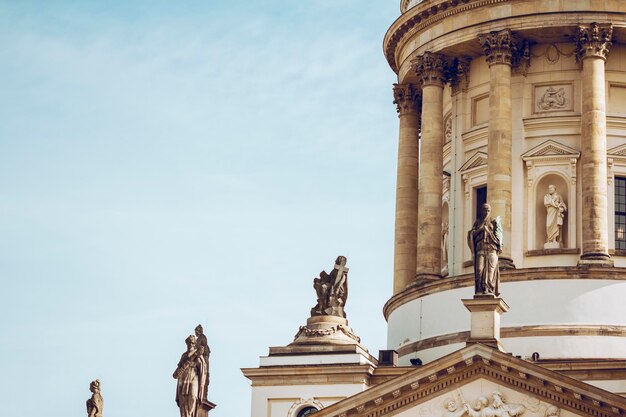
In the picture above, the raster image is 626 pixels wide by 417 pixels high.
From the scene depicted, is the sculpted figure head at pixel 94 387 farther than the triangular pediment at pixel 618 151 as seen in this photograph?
No

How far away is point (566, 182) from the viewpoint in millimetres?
64562

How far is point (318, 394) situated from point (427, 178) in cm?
1053

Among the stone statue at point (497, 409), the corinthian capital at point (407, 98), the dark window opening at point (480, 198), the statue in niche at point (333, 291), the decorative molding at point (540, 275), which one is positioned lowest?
the stone statue at point (497, 409)

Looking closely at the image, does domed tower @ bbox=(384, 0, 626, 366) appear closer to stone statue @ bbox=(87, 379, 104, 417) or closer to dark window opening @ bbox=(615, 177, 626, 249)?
dark window opening @ bbox=(615, 177, 626, 249)

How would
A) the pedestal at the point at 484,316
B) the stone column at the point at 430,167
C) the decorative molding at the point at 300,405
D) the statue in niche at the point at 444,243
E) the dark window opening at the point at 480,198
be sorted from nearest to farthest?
the pedestal at the point at 484,316
the decorative molding at the point at 300,405
the stone column at the point at 430,167
the dark window opening at the point at 480,198
the statue in niche at the point at 444,243

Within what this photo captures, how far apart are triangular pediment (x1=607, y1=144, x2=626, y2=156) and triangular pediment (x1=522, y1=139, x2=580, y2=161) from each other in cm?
127

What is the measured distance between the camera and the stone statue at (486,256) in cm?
5512

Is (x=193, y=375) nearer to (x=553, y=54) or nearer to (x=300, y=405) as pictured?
(x=300, y=405)

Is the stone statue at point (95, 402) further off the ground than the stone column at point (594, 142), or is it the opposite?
the stone column at point (594, 142)

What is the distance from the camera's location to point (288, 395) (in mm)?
60031

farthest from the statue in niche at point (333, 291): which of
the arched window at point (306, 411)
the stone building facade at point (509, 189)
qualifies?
the arched window at point (306, 411)

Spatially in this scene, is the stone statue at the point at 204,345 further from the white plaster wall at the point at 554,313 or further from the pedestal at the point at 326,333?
the white plaster wall at the point at 554,313

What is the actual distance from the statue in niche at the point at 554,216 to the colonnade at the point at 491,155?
1081 millimetres

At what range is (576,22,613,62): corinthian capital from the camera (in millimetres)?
64812
